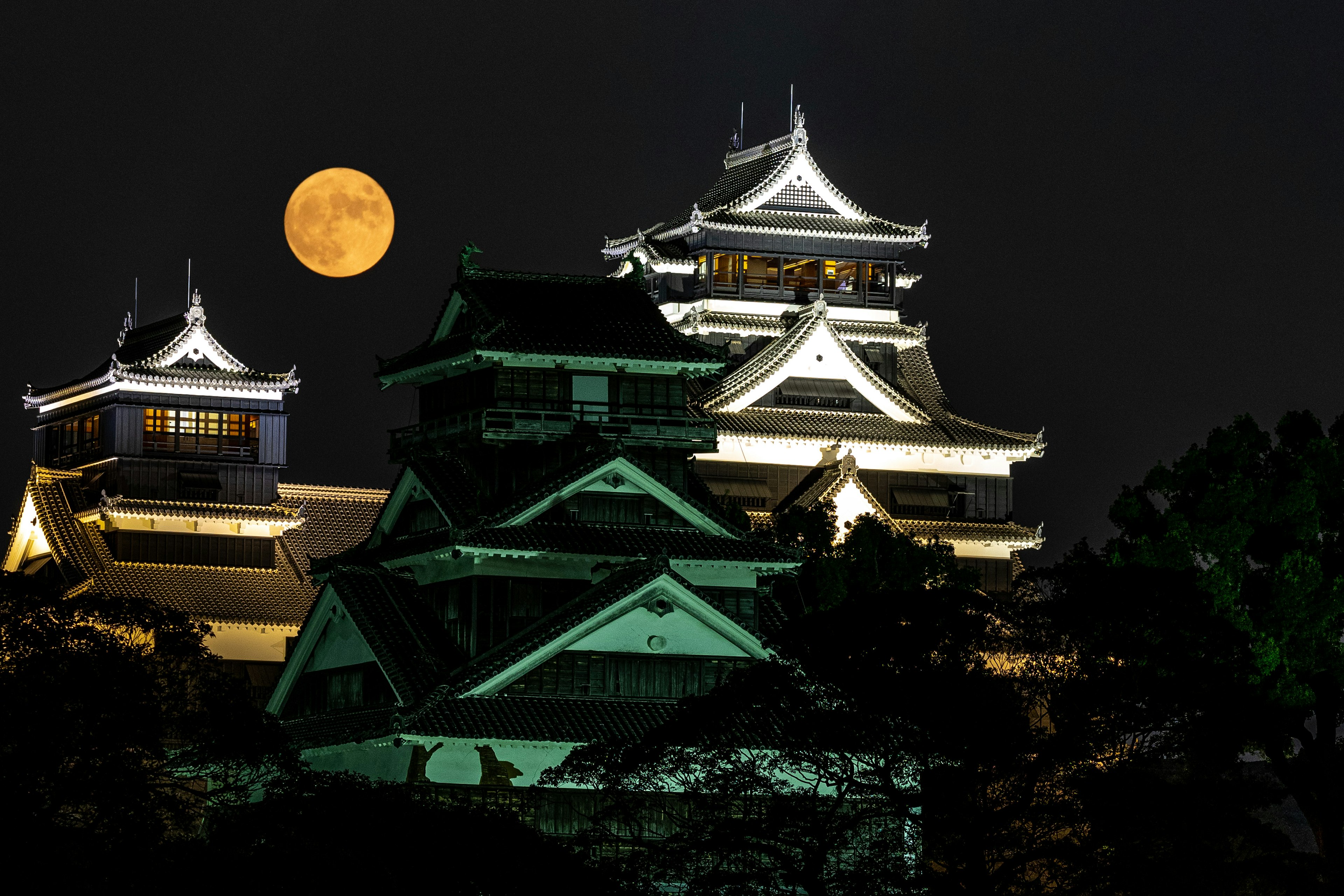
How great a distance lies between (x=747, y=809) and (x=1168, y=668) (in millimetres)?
12869

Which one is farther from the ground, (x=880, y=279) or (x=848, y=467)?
(x=880, y=279)

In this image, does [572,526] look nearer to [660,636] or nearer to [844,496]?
[660,636]

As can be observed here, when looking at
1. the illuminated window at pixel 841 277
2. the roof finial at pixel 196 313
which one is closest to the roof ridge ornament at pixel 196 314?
the roof finial at pixel 196 313

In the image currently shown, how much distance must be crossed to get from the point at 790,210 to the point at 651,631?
42.7 m

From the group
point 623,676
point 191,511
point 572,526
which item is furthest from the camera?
point 191,511

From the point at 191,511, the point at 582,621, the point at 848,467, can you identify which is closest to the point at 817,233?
the point at 848,467

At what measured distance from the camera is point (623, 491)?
49.7 meters

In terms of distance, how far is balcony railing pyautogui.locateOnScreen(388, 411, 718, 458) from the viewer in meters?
50.2

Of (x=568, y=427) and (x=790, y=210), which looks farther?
(x=790, y=210)

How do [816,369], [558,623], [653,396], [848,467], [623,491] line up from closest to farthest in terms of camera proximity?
[558,623], [623,491], [653,396], [848,467], [816,369]

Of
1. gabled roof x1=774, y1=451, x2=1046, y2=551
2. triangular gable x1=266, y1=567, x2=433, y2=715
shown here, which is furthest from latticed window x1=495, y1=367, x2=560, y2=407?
gabled roof x1=774, y1=451, x2=1046, y2=551

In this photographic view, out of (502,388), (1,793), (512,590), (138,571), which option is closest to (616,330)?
(502,388)

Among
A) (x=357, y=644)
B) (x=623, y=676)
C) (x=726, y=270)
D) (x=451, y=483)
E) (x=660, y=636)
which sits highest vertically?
(x=726, y=270)

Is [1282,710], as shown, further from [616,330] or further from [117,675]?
[117,675]
